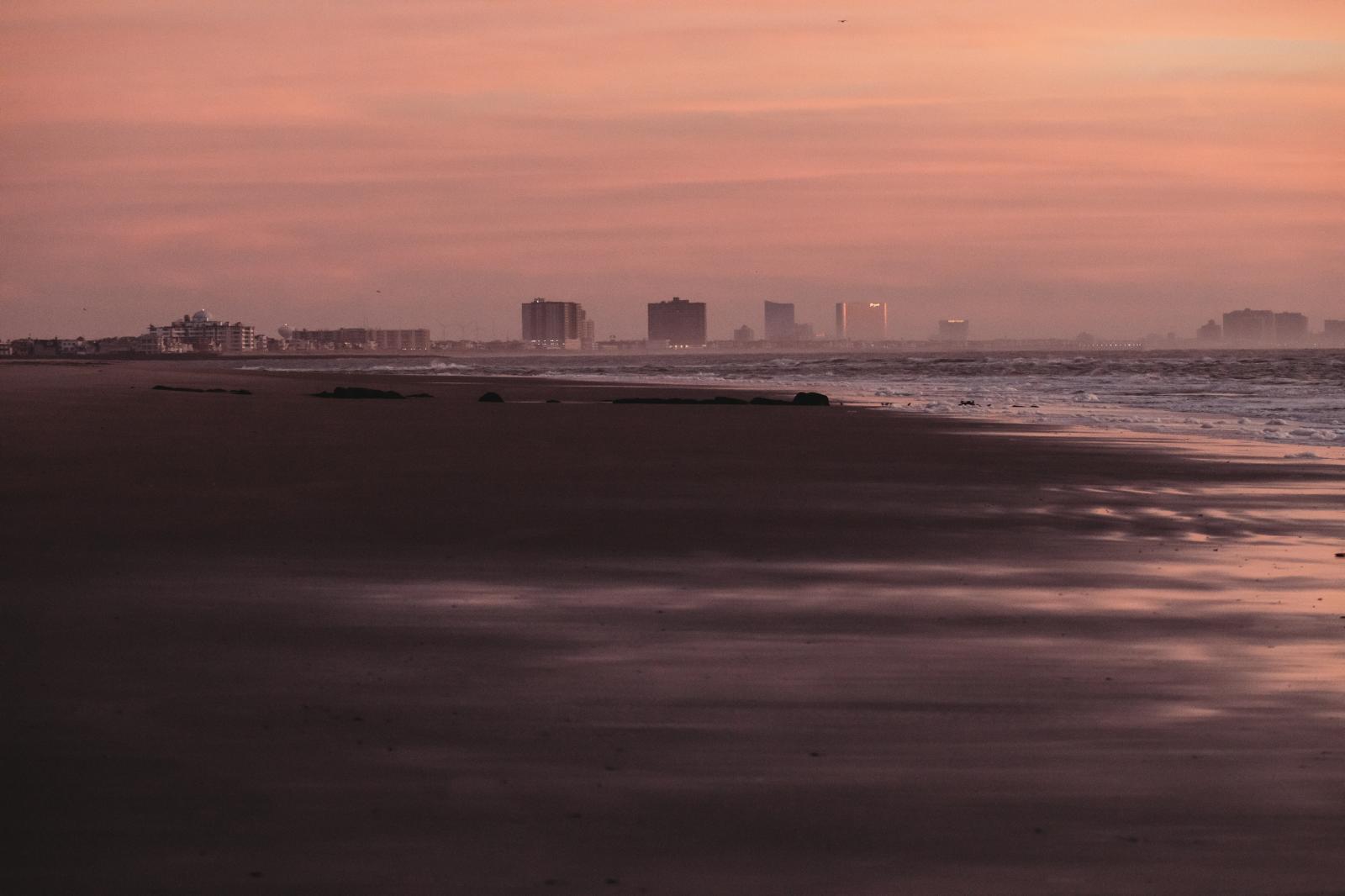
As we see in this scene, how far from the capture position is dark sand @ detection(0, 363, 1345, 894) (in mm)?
4289

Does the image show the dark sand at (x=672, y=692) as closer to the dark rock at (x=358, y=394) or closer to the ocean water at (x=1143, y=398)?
the ocean water at (x=1143, y=398)

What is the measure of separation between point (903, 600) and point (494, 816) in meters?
4.49

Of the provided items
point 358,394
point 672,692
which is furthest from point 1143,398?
point 672,692

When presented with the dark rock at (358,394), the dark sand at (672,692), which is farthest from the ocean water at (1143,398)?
the dark rock at (358,394)

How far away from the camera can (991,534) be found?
459 inches

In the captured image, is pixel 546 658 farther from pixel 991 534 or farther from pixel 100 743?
pixel 991 534

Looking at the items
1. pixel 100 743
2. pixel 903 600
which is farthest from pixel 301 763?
pixel 903 600

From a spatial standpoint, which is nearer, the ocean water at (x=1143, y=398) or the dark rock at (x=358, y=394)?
the ocean water at (x=1143, y=398)

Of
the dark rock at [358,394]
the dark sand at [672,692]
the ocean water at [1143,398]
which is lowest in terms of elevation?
the dark sand at [672,692]

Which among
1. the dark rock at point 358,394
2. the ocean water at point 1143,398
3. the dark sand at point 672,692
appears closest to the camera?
the dark sand at point 672,692

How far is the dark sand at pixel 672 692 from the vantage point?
14.1 feet

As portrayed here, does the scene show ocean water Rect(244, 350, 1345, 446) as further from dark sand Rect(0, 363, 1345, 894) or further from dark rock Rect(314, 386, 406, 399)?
dark rock Rect(314, 386, 406, 399)

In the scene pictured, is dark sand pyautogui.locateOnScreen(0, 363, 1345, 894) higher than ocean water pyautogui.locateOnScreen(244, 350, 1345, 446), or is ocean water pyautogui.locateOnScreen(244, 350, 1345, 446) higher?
ocean water pyautogui.locateOnScreen(244, 350, 1345, 446)

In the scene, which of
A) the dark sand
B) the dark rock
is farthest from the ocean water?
the dark rock
